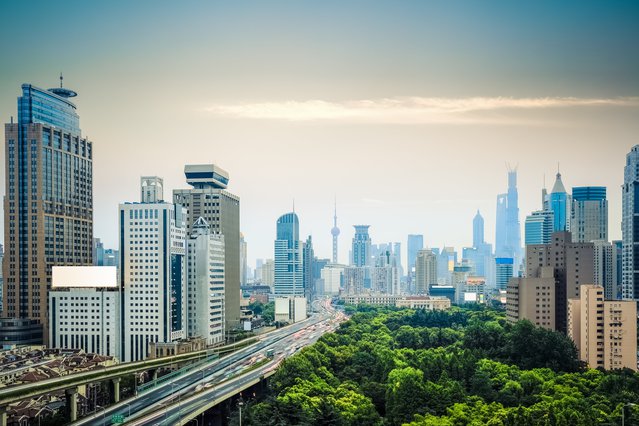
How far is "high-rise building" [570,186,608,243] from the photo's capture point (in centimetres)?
15938

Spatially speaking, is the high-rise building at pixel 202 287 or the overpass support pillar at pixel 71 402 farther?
the high-rise building at pixel 202 287

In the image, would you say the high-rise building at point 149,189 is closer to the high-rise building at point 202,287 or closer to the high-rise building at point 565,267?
the high-rise building at point 202,287

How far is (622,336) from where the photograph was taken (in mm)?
62250

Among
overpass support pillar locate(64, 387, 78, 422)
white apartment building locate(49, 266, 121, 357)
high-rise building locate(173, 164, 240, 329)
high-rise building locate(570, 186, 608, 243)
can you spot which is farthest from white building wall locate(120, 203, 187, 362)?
high-rise building locate(570, 186, 608, 243)

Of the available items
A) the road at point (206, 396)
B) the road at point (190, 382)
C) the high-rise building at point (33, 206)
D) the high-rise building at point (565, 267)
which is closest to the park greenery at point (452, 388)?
the road at point (206, 396)

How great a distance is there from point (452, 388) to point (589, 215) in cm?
12653

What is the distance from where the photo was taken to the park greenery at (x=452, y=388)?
3984cm

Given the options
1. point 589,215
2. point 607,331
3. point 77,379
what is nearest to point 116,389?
point 77,379

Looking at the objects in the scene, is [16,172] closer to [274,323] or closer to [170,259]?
[170,259]

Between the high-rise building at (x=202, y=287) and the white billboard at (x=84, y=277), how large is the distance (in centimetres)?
1043

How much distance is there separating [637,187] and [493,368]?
82415 mm

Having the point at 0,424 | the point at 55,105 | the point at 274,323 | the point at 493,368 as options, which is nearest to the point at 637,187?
the point at 274,323

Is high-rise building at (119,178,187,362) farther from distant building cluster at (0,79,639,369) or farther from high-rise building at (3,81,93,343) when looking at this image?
high-rise building at (3,81,93,343)

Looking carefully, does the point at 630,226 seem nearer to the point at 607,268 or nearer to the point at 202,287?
the point at 607,268
